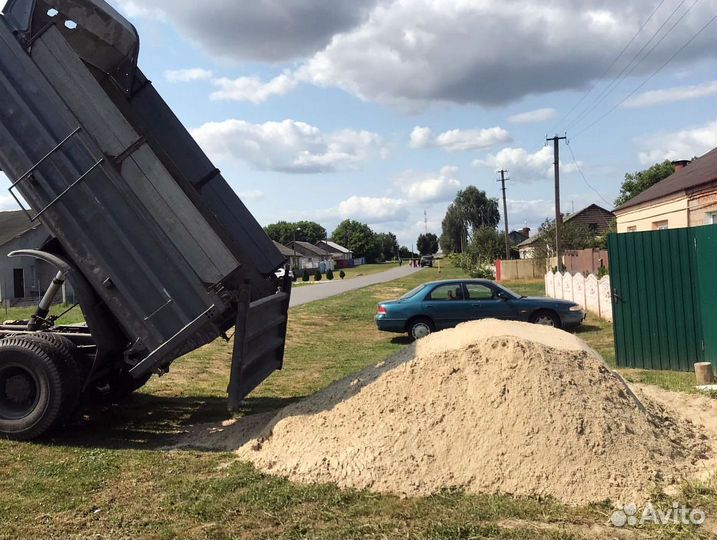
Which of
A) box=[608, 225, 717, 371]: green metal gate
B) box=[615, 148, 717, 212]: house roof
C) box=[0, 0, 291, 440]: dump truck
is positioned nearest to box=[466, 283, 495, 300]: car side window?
box=[608, 225, 717, 371]: green metal gate

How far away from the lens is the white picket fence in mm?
16266

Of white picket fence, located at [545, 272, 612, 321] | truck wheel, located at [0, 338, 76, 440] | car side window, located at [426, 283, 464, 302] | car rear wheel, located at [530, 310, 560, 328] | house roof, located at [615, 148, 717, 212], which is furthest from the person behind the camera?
house roof, located at [615, 148, 717, 212]

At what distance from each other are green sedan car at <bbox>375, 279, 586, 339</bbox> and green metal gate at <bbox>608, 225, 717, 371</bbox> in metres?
4.03

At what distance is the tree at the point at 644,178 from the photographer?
65125mm

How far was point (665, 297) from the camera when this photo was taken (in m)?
9.40

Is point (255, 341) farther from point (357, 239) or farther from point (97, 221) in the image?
point (357, 239)

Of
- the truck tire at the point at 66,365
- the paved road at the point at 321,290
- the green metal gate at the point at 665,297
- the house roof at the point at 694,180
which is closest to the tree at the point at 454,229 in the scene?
the paved road at the point at 321,290

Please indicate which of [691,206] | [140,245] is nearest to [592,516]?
[140,245]

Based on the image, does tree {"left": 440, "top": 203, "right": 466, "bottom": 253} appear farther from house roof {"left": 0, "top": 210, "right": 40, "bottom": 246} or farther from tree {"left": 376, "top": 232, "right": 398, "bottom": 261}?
house roof {"left": 0, "top": 210, "right": 40, "bottom": 246}

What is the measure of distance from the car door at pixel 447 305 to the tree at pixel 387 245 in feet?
437

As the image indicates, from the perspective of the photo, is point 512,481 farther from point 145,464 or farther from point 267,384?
point 267,384

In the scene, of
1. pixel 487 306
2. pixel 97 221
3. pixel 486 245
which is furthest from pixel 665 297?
pixel 486 245

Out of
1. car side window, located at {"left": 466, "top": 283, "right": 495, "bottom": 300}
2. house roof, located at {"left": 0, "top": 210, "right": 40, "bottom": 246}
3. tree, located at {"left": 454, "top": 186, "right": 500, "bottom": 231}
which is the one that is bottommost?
car side window, located at {"left": 466, "top": 283, "right": 495, "bottom": 300}

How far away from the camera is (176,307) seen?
5.64 meters
